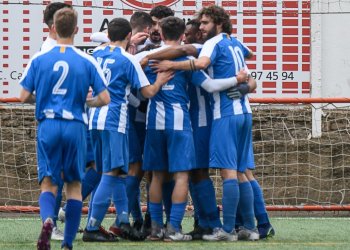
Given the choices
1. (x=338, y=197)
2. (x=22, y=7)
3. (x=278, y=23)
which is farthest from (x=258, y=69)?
(x=22, y=7)

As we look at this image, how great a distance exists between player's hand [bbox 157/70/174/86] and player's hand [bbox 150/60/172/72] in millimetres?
32

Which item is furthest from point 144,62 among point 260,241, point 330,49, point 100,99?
point 330,49

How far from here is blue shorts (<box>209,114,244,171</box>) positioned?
390 inches

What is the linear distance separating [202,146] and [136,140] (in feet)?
1.87

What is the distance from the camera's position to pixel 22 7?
613 inches

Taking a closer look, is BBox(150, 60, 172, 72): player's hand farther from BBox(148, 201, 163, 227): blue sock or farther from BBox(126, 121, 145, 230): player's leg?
BBox(148, 201, 163, 227): blue sock

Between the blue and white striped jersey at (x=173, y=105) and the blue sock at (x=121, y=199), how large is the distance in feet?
1.75

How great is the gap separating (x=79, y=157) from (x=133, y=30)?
97.8 inches

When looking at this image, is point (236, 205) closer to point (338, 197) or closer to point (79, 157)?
point (79, 157)

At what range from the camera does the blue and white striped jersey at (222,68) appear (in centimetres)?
995

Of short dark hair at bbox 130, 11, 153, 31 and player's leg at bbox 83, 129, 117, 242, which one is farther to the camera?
short dark hair at bbox 130, 11, 153, 31

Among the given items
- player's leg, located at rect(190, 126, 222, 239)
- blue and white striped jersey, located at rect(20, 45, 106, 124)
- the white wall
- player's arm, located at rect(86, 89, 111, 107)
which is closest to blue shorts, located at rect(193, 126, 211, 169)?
player's leg, located at rect(190, 126, 222, 239)

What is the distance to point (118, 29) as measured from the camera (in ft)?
32.4

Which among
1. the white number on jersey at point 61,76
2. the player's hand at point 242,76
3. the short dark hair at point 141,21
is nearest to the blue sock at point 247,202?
the player's hand at point 242,76
